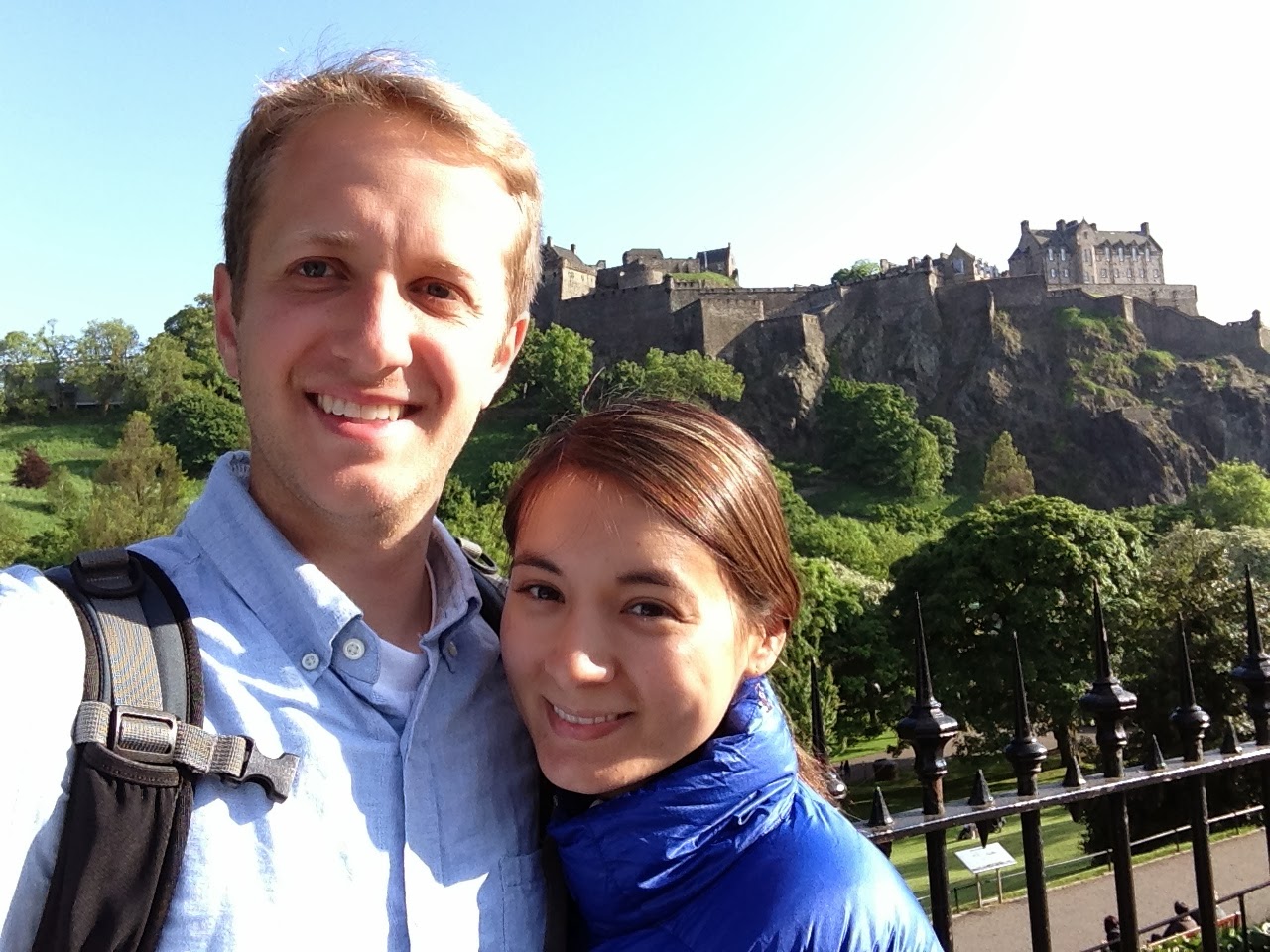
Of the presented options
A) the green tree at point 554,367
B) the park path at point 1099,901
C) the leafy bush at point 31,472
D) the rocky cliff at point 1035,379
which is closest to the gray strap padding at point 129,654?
the park path at point 1099,901

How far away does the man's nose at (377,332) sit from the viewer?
5.19 feet

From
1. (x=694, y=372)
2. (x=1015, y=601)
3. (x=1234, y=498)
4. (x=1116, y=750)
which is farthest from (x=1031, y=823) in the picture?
(x=1234, y=498)

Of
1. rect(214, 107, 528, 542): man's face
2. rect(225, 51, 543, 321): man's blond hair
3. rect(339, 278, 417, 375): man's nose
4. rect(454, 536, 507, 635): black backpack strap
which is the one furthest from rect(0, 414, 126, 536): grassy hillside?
rect(339, 278, 417, 375): man's nose

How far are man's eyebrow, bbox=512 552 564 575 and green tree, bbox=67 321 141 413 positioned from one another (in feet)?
206

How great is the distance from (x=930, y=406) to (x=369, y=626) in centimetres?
6259

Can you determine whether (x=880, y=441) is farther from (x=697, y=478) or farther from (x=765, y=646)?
(x=697, y=478)

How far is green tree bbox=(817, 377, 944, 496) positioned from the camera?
5247 centimetres

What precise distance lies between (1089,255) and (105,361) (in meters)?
70.6

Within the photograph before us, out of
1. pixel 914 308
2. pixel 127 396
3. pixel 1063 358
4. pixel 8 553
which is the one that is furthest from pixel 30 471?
pixel 1063 358

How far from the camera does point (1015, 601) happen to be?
22.5m

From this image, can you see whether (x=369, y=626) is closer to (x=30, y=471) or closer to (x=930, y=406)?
(x=30, y=471)

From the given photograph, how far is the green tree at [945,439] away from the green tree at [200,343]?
42149 millimetres

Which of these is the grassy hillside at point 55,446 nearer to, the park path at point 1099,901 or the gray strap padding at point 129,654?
the park path at point 1099,901

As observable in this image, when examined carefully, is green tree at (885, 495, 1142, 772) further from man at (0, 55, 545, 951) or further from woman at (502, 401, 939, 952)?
man at (0, 55, 545, 951)
